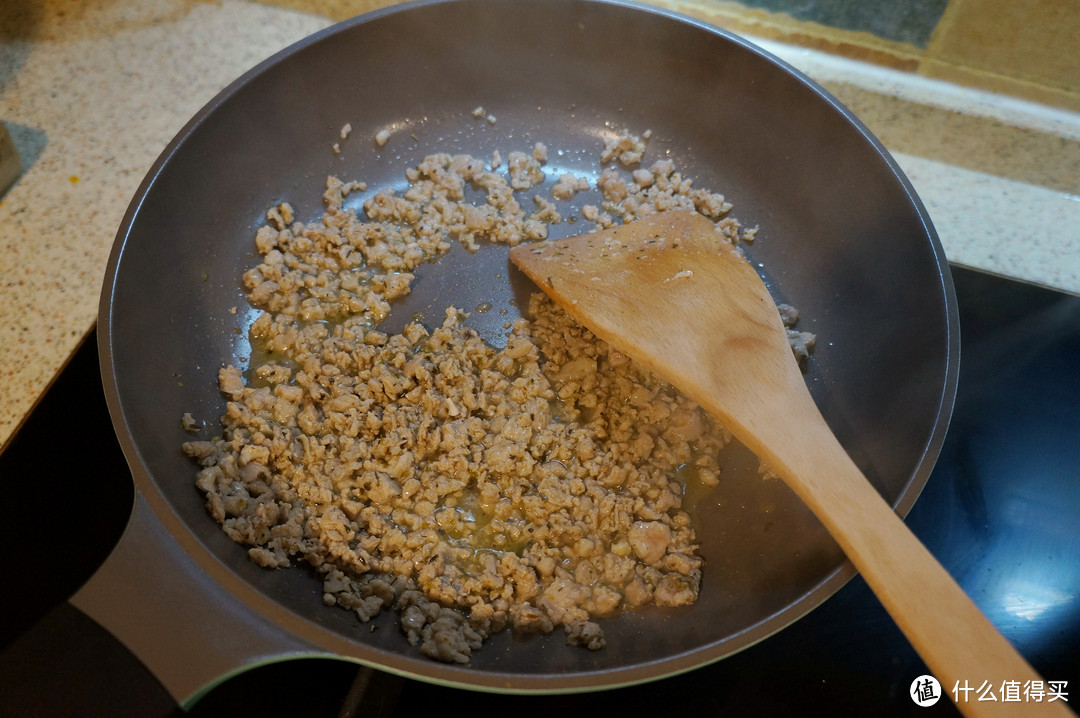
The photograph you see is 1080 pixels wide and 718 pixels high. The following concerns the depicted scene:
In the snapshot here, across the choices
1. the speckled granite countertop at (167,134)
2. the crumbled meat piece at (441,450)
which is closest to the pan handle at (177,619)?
the crumbled meat piece at (441,450)

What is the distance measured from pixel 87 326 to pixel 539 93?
872mm

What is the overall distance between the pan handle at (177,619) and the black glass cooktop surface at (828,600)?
0.71ft

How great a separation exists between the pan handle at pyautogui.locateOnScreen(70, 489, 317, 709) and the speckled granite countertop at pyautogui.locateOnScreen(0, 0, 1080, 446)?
556mm

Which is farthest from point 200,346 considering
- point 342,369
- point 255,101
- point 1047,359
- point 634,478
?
point 1047,359

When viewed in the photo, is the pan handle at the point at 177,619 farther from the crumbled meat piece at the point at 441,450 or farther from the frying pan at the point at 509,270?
the crumbled meat piece at the point at 441,450

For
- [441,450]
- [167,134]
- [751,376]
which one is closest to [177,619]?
[441,450]

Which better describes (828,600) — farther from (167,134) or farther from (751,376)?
(167,134)

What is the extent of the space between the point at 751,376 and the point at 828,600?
1.05 feet

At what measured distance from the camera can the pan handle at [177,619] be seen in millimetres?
664

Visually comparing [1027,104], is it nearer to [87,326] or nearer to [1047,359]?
[1047,359]

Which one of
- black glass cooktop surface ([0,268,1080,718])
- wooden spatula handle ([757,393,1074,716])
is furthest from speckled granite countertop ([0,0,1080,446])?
wooden spatula handle ([757,393,1074,716])

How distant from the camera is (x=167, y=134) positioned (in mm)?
1353

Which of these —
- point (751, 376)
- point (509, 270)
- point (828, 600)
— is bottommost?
point (828, 600)

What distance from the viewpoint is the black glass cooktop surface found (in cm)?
89
